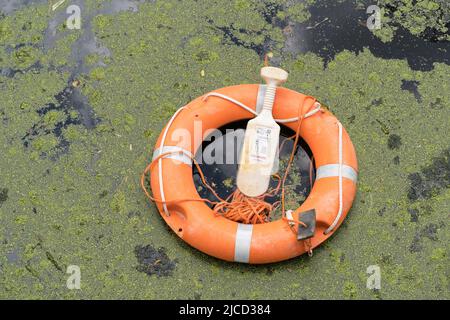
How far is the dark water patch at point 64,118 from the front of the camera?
113 inches

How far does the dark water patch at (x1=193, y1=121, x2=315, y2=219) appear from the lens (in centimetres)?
268

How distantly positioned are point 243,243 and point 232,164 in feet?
1.51

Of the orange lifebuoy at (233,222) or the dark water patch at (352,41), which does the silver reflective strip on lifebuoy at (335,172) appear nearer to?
the orange lifebuoy at (233,222)

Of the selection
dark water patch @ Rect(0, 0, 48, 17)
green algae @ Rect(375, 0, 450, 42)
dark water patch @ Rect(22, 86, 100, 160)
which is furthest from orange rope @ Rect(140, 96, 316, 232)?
dark water patch @ Rect(0, 0, 48, 17)

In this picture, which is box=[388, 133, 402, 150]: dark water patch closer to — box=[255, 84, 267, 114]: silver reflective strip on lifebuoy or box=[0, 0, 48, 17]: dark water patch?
box=[255, 84, 267, 114]: silver reflective strip on lifebuoy

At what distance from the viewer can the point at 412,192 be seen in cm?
268

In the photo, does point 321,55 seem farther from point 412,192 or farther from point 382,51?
point 412,192

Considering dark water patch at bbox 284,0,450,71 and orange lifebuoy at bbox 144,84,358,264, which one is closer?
orange lifebuoy at bbox 144,84,358,264

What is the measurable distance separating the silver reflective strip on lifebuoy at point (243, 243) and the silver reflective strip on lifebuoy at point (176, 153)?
385 millimetres

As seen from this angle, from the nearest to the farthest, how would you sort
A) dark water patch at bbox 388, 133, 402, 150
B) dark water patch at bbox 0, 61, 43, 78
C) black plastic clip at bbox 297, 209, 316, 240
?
black plastic clip at bbox 297, 209, 316, 240 < dark water patch at bbox 388, 133, 402, 150 < dark water patch at bbox 0, 61, 43, 78

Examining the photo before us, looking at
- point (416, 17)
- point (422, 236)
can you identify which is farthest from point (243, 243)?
point (416, 17)

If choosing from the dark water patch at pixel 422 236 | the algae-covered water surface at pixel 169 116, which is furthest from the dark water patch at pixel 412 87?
the dark water patch at pixel 422 236

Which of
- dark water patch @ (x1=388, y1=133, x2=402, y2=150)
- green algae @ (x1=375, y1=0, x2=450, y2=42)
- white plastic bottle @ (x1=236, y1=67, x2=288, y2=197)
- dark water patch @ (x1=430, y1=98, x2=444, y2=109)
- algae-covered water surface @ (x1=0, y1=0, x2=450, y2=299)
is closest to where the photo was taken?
algae-covered water surface @ (x1=0, y1=0, x2=450, y2=299)

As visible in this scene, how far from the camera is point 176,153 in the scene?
2566 millimetres
